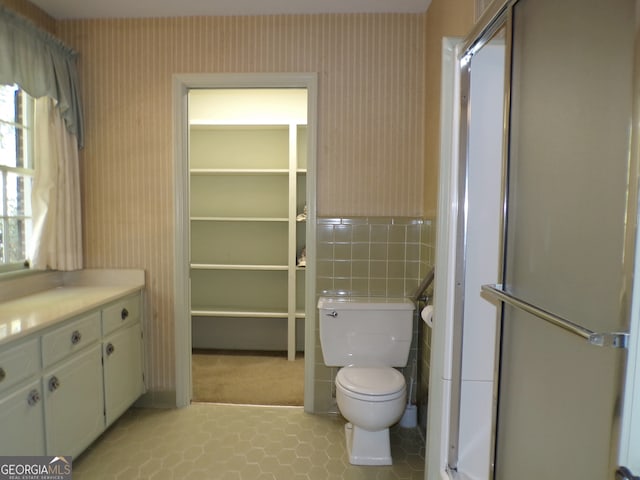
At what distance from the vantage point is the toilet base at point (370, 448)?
2018mm

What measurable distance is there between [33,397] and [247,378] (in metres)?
1.68

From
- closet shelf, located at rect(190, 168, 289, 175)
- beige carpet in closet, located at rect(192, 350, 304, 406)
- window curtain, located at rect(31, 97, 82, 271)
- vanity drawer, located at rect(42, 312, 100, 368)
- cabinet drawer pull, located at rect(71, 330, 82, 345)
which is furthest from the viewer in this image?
closet shelf, located at rect(190, 168, 289, 175)

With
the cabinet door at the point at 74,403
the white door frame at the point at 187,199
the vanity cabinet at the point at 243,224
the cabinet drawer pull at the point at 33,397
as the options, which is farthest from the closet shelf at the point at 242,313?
the cabinet drawer pull at the point at 33,397

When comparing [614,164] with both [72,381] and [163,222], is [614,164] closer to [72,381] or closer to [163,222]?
[72,381]

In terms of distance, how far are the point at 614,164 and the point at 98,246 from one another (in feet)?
9.08

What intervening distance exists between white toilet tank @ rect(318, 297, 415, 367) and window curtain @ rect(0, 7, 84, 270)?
65.7 inches

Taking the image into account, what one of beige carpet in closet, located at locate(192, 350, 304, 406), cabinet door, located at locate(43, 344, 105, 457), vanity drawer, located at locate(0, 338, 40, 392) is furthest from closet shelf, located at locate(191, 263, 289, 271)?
vanity drawer, located at locate(0, 338, 40, 392)

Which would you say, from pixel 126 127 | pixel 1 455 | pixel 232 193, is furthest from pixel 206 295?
pixel 1 455

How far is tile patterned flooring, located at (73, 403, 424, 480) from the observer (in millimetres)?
1933

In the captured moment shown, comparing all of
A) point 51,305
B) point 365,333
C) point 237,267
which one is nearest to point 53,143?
point 51,305

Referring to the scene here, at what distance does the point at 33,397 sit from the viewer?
1.58 metres

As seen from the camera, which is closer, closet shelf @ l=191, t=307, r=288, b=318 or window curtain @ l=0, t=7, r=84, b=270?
window curtain @ l=0, t=7, r=84, b=270

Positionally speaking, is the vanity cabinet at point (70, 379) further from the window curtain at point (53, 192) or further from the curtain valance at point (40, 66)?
the curtain valance at point (40, 66)

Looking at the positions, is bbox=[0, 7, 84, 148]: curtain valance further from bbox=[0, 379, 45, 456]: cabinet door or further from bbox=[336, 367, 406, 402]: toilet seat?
bbox=[336, 367, 406, 402]: toilet seat
